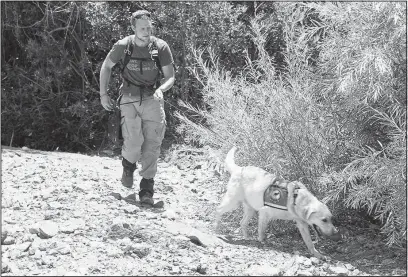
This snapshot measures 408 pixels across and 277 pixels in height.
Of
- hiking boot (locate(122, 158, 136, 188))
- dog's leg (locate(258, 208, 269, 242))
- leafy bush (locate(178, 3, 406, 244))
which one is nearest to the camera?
leafy bush (locate(178, 3, 406, 244))

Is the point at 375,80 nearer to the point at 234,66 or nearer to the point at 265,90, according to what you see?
the point at 265,90

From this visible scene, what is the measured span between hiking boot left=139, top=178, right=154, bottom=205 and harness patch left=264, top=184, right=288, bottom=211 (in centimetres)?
151

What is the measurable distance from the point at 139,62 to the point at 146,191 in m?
1.28

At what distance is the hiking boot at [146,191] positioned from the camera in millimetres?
6664

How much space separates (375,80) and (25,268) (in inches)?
122

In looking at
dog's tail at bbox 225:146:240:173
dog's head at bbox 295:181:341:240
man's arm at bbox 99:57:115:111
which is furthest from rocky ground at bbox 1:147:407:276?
man's arm at bbox 99:57:115:111

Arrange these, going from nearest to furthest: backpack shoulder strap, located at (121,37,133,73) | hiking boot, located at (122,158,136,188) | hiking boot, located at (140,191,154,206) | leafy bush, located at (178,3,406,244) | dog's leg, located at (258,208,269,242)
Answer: leafy bush, located at (178,3,406,244), dog's leg, located at (258,208,269,242), backpack shoulder strap, located at (121,37,133,73), hiking boot, located at (140,191,154,206), hiking boot, located at (122,158,136,188)

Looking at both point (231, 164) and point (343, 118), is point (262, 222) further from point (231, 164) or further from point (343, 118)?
point (343, 118)

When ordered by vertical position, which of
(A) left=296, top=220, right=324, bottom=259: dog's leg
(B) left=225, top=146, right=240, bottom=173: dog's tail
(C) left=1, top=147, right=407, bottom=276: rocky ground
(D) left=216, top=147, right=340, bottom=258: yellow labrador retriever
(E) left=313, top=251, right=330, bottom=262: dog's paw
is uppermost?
(B) left=225, top=146, right=240, bottom=173: dog's tail

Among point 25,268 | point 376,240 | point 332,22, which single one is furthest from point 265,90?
point 25,268

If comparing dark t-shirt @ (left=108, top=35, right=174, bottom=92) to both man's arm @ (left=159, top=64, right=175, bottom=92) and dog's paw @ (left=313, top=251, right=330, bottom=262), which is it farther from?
dog's paw @ (left=313, top=251, right=330, bottom=262)

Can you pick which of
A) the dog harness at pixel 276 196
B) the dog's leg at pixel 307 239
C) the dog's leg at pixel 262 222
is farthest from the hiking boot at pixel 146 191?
the dog's leg at pixel 307 239

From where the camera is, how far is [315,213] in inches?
210

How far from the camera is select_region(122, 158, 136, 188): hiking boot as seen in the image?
22.4 ft
